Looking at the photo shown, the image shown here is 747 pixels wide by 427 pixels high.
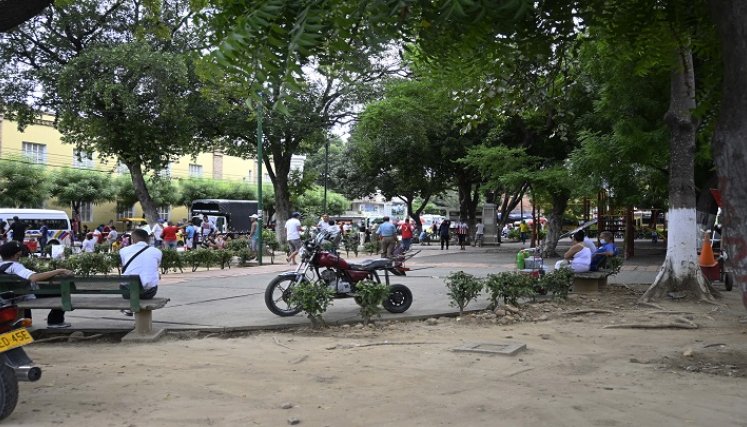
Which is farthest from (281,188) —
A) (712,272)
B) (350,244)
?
(712,272)

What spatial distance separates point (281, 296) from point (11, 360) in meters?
4.81

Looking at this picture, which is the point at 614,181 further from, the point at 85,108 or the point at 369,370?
Answer: the point at 85,108

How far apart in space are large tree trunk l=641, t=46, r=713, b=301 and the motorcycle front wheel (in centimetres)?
587

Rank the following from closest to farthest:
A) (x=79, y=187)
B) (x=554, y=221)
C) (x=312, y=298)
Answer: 1. (x=312, y=298)
2. (x=554, y=221)
3. (x=79, y=187)

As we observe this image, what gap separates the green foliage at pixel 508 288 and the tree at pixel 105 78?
1269 cm

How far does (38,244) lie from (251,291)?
18.2m

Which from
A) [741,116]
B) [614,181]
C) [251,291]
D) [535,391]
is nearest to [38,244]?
[251,291]

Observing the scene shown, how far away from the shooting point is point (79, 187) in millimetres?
40938

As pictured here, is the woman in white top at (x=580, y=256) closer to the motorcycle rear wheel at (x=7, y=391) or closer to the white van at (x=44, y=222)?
the motorcycle rear wheel at (x=7, y=391)

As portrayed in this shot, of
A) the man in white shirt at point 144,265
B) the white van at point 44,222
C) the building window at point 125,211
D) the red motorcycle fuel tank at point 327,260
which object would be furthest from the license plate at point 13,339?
the building window at point 125,211

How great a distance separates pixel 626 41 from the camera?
4328mm

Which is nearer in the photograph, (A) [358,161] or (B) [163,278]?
(B) [163,278]

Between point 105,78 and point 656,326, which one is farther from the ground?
point 105,78

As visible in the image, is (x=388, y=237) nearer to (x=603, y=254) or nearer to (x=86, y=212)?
(x=603, y=254)
